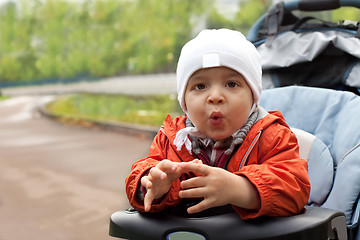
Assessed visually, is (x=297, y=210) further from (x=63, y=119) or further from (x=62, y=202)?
(x=63, y=119)

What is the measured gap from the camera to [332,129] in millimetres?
1659

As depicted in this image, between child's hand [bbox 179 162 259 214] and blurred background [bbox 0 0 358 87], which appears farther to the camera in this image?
blurred background [bbox 0 0 358 87]

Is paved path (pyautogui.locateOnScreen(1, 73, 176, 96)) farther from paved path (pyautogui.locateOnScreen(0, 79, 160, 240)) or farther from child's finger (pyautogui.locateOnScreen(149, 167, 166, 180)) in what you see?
child's finger (pyautogui.locateOnScreen(149, 167, 166, 180))

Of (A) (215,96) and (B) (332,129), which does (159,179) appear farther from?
(B) (332,129)

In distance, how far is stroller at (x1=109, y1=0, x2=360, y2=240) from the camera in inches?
41.8

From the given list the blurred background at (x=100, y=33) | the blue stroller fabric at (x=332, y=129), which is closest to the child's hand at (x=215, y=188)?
the blue stroller fabric at (x=332, y=129)

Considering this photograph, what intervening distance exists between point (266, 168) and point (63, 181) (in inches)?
133

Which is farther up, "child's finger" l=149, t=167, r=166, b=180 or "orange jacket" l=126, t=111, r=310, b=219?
"child's finger" l=149, t=167, r=166, b=180

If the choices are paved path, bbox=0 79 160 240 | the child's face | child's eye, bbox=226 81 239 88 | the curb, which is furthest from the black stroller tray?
the curb

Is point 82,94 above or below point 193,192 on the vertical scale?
below

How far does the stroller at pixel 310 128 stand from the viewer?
1062 millimetres

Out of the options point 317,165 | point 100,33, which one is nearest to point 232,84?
point 317,165

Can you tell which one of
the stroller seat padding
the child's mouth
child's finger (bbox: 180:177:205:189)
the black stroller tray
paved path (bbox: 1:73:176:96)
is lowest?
paved path (bbox: 1:73:176:96)

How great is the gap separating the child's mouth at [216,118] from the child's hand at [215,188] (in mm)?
185
